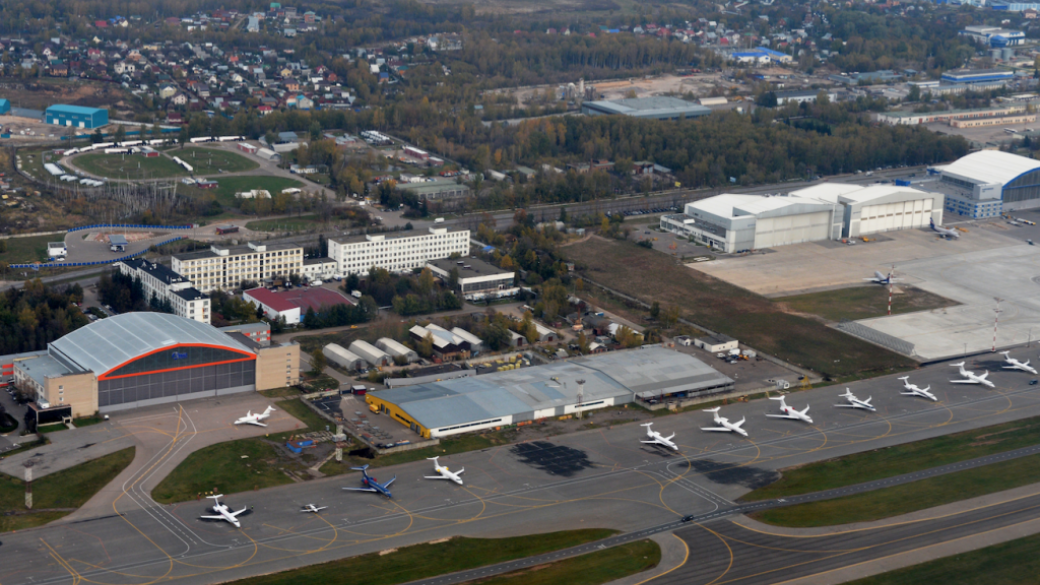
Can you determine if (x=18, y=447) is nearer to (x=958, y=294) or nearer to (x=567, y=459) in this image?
(x=567, y=459)

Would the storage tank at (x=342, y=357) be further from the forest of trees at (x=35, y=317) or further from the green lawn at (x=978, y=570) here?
the green lawn at (x=978, y=570)

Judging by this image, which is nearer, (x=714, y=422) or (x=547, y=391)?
(x=714, y=422)

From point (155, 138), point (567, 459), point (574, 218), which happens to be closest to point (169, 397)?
point (567, 459)

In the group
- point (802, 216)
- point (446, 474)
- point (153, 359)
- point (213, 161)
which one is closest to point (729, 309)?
point (802, 216)

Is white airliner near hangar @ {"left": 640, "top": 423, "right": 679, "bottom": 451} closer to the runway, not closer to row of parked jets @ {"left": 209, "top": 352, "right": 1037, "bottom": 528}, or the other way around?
row of parked jets @ {"left": 209, "top": 352, "right": 1037, "bottom": 528}

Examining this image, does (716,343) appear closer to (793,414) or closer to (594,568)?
(793,414)

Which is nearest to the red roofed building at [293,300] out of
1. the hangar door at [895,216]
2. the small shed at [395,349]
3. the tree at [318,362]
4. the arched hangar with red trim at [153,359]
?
the small shed at [395,349]

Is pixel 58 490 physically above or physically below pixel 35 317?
below
